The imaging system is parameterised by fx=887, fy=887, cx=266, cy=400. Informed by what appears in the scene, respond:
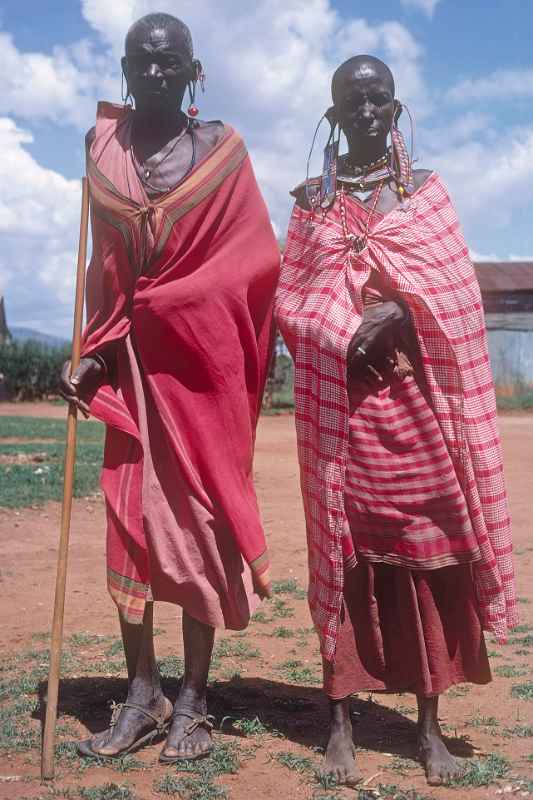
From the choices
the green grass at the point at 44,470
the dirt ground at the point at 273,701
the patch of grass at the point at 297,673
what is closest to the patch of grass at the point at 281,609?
the dirt ground at the point at 273,701

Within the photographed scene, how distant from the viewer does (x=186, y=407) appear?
129 inches

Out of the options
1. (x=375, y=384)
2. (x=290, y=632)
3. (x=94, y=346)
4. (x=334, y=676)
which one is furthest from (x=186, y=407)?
(x=290, y=632)

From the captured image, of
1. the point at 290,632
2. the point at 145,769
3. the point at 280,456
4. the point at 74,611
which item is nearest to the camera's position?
the point at 145,769

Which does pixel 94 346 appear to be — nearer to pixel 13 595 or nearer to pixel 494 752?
pixel 494 752

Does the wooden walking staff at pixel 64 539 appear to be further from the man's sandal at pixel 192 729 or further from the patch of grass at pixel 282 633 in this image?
the patch of grass at pixel 282 633

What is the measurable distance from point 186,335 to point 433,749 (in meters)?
1.72

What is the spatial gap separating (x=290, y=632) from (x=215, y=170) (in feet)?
8.81

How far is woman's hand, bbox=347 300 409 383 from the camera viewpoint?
3.15 meters

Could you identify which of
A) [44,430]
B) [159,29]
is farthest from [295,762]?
[44,430]

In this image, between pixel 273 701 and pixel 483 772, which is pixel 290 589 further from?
pixel 483 772

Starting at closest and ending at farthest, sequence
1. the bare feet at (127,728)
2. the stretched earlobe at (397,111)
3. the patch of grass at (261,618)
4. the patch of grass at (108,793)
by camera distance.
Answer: the patch of grass at (108,793) → the bare feet at (127,728) → the stretched earlobe at (397,111) → the patch of grass at (261,618)

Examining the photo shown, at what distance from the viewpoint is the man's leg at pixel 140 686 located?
3332 mm

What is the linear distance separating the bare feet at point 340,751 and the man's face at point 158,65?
2.34 meters

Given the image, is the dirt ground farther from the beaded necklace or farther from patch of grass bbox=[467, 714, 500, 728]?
the beaded necklace
